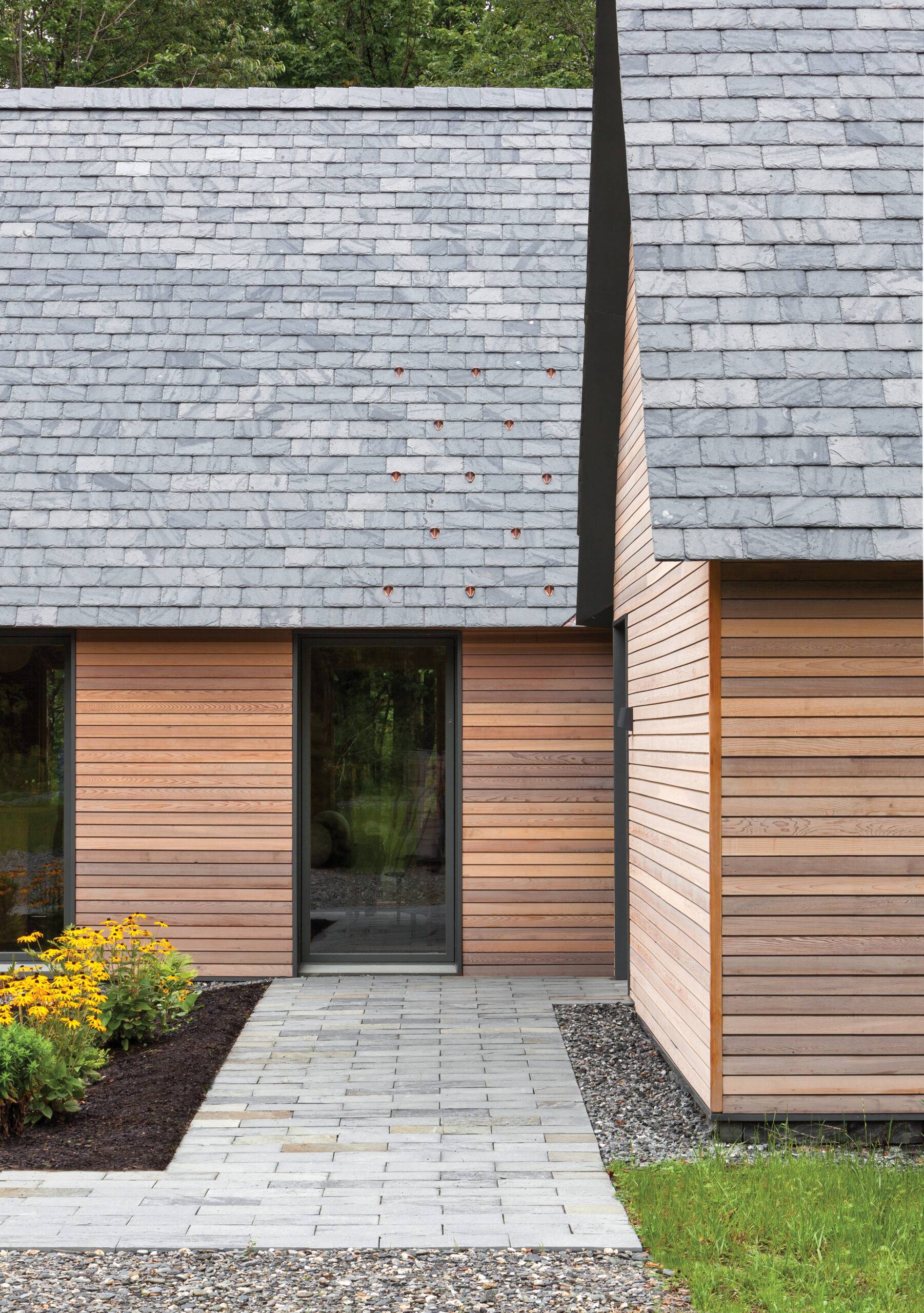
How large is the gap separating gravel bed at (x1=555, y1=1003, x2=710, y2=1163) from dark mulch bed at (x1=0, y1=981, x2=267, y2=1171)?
5.83ft

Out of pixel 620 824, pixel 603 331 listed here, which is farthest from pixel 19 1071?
pixel 603 331

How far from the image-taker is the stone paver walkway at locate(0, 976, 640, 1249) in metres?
4.16

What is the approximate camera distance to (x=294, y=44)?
1973 cm

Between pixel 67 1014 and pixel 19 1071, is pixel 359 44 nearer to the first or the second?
pixel 67 1014

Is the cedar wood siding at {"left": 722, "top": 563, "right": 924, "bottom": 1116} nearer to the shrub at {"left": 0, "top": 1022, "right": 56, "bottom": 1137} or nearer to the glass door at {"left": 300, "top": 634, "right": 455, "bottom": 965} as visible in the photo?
the shrub at {"left": 0, "top": 1022, "right": 56, "bottom": 1137}

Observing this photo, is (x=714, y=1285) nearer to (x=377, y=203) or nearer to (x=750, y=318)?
(x=750, y=318)

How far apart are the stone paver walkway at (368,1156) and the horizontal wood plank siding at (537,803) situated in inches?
38.4

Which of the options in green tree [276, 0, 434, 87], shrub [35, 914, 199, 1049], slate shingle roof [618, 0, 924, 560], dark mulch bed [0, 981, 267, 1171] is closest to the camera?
slate shingle roof [618, 0, 924, 560]

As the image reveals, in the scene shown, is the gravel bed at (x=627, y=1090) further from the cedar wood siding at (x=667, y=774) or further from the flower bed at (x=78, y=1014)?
the flower bed at (x=78, y=1014)

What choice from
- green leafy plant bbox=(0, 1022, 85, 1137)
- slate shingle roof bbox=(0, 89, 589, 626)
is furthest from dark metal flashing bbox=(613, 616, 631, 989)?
green leafy plant bbox=(0, 1022, 85, 1137)

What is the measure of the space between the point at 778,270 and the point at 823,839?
7.58ft

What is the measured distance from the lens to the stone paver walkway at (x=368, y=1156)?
4.16 m

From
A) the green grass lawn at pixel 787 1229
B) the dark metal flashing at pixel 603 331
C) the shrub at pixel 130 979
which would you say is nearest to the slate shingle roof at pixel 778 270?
the dark metal flashing at pixel 603 331

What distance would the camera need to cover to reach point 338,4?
19.4m
